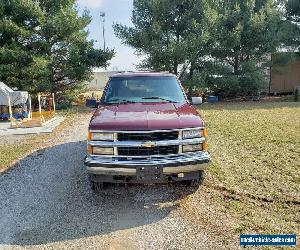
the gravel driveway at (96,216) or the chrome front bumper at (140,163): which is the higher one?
the chrome front bumper at (140,163)

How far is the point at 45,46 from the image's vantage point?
19.8 m

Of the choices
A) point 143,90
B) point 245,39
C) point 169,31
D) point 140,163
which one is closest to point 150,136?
point 140,163

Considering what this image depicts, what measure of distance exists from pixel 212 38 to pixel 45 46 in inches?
458

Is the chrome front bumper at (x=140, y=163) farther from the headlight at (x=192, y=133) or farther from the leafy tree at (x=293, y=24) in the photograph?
the leafy tree at (x=293, y=24)

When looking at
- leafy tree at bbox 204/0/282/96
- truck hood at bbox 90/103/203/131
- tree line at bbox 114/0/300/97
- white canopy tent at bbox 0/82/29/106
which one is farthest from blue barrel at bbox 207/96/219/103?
truck hood at bbox 90/103/203/131

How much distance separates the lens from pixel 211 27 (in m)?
22.0

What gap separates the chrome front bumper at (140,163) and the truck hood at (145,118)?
47 cm

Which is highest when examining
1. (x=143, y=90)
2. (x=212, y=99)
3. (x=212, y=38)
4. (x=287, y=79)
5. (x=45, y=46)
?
(x=212, y=38)

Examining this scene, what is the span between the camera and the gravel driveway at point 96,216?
13.2 feet

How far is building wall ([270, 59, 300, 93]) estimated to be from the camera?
26.6 metres

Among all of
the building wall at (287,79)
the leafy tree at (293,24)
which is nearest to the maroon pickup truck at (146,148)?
the leafy tree at (293,24)

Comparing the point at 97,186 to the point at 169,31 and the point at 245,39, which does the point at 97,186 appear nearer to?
the point at 169,31

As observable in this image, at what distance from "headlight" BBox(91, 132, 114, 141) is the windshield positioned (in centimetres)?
138

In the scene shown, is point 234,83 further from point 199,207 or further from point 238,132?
point 199,207
